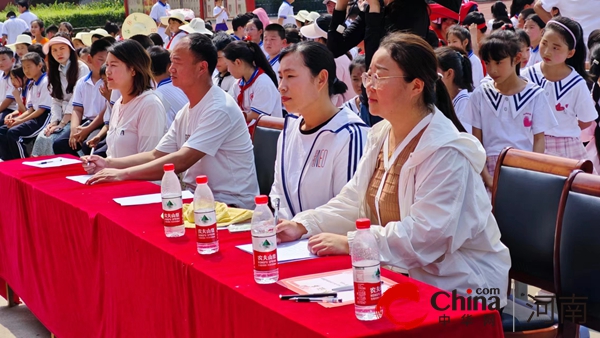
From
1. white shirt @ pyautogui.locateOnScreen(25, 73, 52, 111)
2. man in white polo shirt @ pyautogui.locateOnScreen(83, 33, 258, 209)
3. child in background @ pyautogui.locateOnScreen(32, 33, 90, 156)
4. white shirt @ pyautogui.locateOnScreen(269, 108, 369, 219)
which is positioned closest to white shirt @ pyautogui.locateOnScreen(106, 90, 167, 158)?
man in white polo shirt @ pyautogui.locateOnScreen(83, 33, 258, 209)

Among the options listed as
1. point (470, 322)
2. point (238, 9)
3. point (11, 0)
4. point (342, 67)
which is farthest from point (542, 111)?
point (11, 0)

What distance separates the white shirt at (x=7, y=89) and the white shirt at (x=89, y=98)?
2.57m

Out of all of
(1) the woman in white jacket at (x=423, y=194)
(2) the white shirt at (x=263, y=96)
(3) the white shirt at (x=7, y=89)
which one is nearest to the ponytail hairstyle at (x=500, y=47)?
(1) the woman in white jacket at (x=423, y=194)

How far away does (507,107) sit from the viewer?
4.04m

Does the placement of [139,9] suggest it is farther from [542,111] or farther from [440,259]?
[440,259]

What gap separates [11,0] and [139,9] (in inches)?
544

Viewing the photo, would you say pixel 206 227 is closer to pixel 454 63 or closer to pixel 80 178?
pixel 80 178

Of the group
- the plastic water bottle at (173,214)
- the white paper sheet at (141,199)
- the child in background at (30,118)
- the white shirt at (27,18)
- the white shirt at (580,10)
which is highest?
the white shirt at (580,10)

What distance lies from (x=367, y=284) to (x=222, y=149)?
2230mm

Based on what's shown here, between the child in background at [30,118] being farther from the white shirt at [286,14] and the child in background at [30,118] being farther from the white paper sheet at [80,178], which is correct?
the white shirt at [286,14]

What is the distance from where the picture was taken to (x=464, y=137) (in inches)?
90.1

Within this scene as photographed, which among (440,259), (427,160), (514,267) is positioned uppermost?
(427,160)

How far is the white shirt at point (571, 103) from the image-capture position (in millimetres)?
4500

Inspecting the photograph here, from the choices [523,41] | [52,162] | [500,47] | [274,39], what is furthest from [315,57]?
[274,39]
